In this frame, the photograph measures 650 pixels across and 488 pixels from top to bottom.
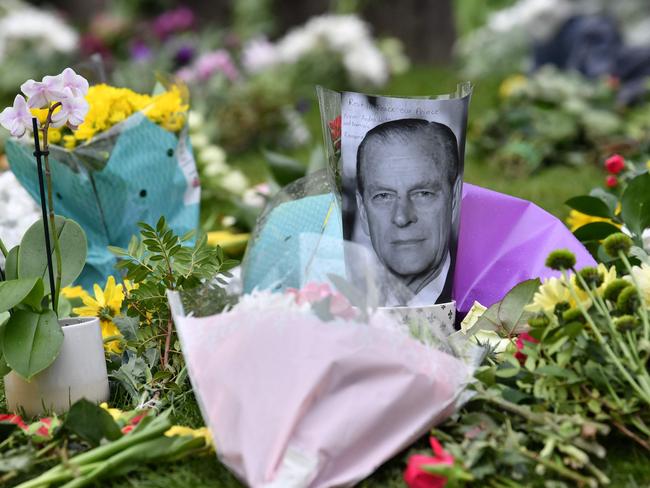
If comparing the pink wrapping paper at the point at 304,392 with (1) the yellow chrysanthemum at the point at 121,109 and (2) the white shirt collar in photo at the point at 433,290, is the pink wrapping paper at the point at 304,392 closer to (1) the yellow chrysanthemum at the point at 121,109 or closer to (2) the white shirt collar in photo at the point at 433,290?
(2) the white shirt collar in photo at the point at 433,290

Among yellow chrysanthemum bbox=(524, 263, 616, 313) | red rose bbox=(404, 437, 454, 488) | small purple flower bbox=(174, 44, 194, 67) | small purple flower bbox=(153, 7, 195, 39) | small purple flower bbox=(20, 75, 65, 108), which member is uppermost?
small purple flower bbox=(153, 7, 195, 39)

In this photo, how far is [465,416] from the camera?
49.1 inches

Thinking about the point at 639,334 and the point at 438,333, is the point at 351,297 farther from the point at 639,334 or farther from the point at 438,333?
the point at 639,334

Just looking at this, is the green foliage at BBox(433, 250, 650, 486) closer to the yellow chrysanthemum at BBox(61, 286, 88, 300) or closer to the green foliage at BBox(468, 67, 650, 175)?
the yellow chrysanthemum at BBox(61, 286, 88, 300)

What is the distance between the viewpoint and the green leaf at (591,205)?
1794mm

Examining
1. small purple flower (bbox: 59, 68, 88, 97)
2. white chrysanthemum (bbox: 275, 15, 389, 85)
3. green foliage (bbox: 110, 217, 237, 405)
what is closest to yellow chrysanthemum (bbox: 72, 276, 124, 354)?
green foliage (bbox: 110, 217, 237, 405)

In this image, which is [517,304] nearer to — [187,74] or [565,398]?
[565,398]

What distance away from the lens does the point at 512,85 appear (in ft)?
15.7

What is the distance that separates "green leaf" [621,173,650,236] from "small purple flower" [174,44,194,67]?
433 centimetres

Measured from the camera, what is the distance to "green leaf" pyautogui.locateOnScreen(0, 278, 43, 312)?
4.47 feet

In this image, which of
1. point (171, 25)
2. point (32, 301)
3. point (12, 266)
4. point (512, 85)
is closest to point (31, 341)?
point (32, 301)

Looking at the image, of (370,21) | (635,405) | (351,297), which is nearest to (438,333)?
(351,297)

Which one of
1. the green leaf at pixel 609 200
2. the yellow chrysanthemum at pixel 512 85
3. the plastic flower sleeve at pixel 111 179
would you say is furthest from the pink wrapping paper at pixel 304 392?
the yellow chrysanthemum at pixel 512 85

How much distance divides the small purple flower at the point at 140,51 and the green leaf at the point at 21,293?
466 centimetres
